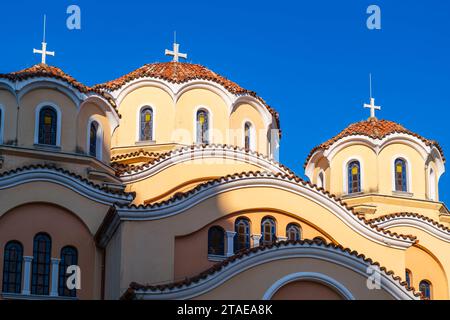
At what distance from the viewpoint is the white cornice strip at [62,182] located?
89.5 feet

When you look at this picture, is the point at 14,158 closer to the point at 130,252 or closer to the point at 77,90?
the point at 77,90

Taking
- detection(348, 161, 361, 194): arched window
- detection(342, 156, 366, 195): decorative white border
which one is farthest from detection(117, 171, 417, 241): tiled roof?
detection(348, 161, 361, 194): arched window

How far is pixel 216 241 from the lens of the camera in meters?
26.6

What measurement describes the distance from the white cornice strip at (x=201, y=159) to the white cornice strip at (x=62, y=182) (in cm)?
178

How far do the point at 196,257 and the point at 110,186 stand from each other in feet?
13.4

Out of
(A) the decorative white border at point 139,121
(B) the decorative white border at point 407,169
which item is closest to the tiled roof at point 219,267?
(B) the decorative white border at point 407,169

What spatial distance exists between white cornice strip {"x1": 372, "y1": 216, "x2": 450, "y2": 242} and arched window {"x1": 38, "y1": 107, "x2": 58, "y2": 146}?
9.56 metres

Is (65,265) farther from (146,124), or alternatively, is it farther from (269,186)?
(146,124)

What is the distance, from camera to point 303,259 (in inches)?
966

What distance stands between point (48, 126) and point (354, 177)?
9.79 m

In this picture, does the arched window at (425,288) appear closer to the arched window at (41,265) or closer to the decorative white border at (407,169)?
the decorative white border at (407,169)

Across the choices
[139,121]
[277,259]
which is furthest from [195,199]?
[139,121]
